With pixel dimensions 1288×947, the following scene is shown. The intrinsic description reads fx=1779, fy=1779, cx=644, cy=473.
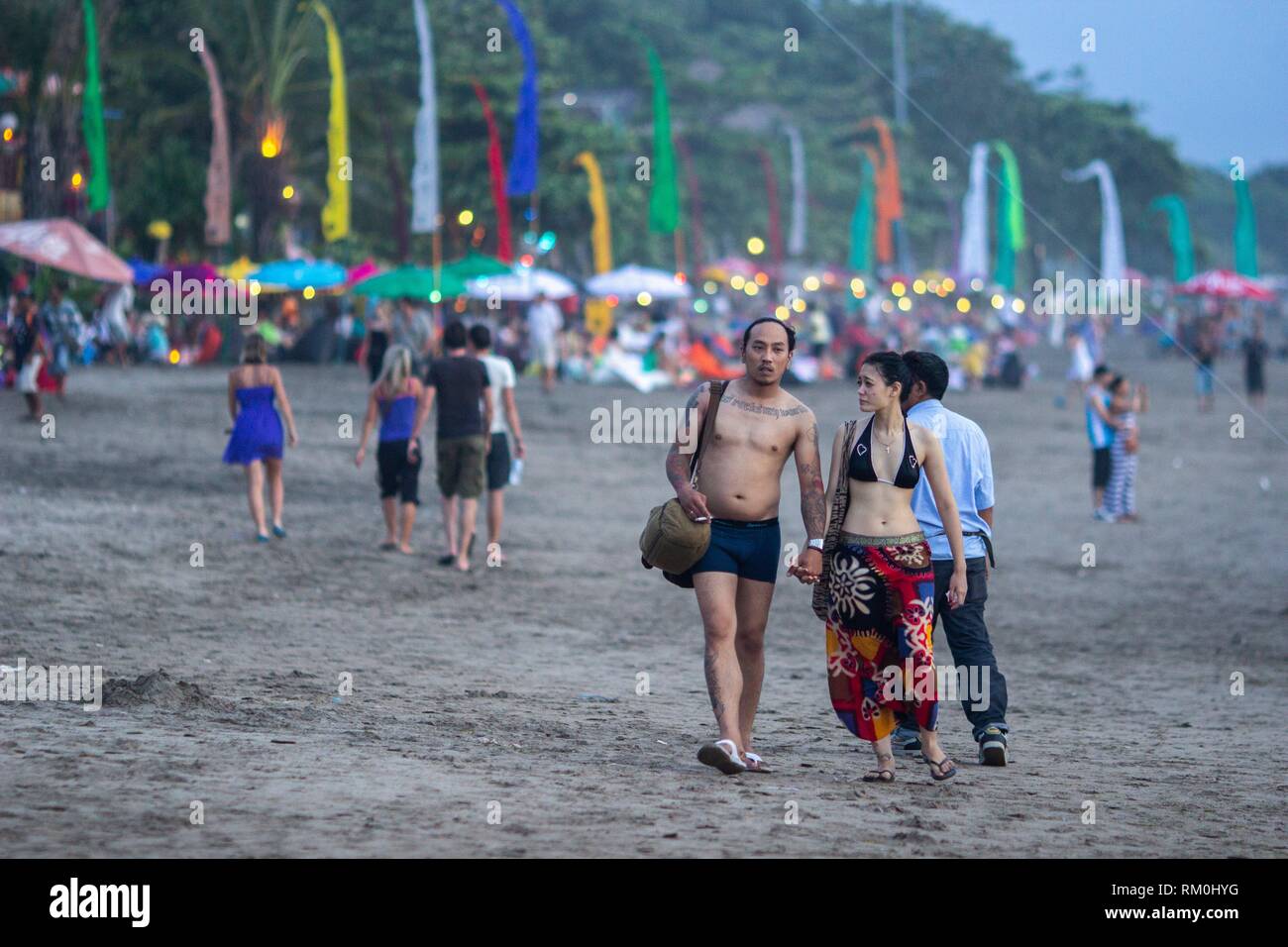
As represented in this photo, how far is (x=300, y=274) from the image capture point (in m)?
31.9

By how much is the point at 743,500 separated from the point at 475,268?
22.8m

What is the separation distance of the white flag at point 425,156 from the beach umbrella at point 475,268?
9.42 feet

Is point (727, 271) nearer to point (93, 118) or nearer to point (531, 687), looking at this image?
point (93, 118)

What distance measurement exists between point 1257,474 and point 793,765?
17.4 metres

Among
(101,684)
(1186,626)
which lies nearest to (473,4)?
(1186,626)

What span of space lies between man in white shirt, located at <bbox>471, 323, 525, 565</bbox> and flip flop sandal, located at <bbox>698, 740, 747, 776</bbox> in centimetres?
580

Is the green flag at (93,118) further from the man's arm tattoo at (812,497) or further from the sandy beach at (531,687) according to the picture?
the man's arm tattoo at (812,497)

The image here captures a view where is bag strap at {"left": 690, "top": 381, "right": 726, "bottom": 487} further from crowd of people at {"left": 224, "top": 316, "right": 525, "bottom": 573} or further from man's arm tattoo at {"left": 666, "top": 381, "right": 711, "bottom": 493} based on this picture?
crowd of people at {"left": 224, "top": 316, "right": 525, "bottom": 573}

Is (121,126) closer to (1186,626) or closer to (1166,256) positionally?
(1186,626)

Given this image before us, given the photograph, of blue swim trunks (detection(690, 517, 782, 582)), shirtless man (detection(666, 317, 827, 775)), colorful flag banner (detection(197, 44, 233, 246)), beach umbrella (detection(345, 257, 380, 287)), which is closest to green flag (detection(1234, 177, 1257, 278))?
beach umbrella (detection(345, 257, 380, 287))

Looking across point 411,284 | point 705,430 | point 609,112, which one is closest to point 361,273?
point 411,284

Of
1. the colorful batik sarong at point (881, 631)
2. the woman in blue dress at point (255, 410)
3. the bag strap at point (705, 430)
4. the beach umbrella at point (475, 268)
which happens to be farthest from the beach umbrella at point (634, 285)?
the colorful batik sarong at point (881, 631)

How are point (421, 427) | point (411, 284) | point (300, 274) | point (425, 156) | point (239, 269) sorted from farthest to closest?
1. point (239, 269)
2. point (300, 274)
3. point (411, 284)
4. point (425, 156)
5. point (421, 427)

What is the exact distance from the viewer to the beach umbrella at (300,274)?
31719 millimetres
